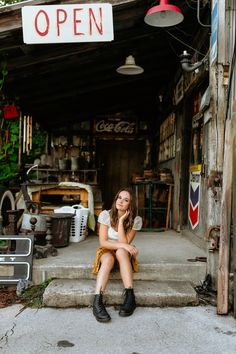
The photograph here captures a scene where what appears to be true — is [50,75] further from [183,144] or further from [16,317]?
[16,317]

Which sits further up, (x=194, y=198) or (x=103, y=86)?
(x=103, y=86)

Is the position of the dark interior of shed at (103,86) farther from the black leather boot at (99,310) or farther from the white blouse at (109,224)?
the black leather boot at (99,310)

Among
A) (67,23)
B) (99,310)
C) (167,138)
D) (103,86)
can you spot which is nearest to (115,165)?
(167,138)

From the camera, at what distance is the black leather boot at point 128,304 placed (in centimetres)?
324

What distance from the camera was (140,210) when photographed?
7.60 metres

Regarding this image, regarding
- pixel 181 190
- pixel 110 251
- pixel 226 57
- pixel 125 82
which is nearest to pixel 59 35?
pixel 226 57

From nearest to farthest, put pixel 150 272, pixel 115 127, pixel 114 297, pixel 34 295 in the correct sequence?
pixel 114 297
pixel 34 295
pixel 150 272
pixel 115 127

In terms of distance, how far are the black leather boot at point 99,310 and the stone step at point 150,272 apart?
689 mm

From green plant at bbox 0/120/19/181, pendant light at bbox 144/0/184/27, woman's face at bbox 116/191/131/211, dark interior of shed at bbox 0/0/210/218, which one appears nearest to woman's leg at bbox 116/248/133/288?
woman's face at bbox 116/191/131/211

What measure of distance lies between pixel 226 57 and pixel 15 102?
4.86 meters

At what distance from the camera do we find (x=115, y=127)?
10.7m

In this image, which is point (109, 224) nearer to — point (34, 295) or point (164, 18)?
point (34, 295)

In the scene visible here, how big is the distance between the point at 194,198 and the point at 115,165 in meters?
5.31

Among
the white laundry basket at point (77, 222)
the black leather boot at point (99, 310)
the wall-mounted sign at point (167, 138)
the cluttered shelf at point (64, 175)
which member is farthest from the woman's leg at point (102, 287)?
the cluttered shelf at point (64, 175)
